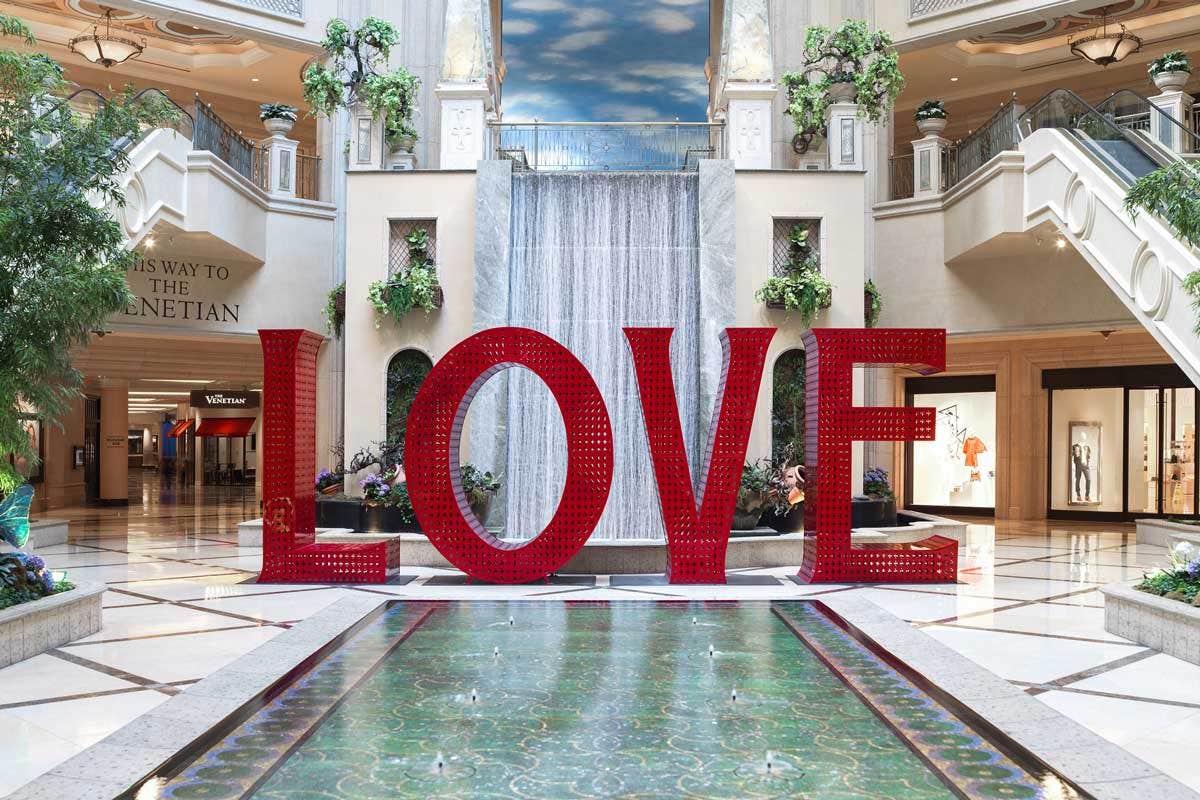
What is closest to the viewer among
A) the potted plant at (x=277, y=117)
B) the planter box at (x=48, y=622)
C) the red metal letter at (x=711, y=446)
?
the planter box at (x=48, y=622)

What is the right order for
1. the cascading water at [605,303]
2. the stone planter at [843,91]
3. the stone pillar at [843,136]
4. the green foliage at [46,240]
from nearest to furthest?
the green foliage at [46,240], the cascading water at [605,303], the stone pillar at [843,136], the stone planter at [843,91]

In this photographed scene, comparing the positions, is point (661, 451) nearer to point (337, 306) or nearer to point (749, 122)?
point (749, 122)

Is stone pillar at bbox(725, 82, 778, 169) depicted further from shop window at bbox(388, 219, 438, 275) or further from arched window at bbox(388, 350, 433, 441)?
arched window at bbox(388, 350, 433, 441)

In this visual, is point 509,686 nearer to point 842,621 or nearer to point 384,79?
point 842,621

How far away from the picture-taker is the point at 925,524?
12.6 m

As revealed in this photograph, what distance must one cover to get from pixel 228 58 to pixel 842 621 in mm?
17714

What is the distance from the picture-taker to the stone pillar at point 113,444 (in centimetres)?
2092

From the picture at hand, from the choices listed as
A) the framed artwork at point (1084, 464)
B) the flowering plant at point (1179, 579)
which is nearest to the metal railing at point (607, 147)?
the framed artwork at point (1084, 464)

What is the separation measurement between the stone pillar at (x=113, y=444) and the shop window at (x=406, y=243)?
10.2m

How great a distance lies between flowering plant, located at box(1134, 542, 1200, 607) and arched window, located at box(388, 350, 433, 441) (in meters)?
8.74

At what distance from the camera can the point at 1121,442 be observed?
57.6ft

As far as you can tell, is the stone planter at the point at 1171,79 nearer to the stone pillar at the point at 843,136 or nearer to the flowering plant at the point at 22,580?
the stone pillar at the point at 843,136

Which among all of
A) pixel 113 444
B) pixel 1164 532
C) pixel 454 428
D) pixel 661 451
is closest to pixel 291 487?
pixel 454 428

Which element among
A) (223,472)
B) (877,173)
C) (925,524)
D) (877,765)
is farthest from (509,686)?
(223,472)
